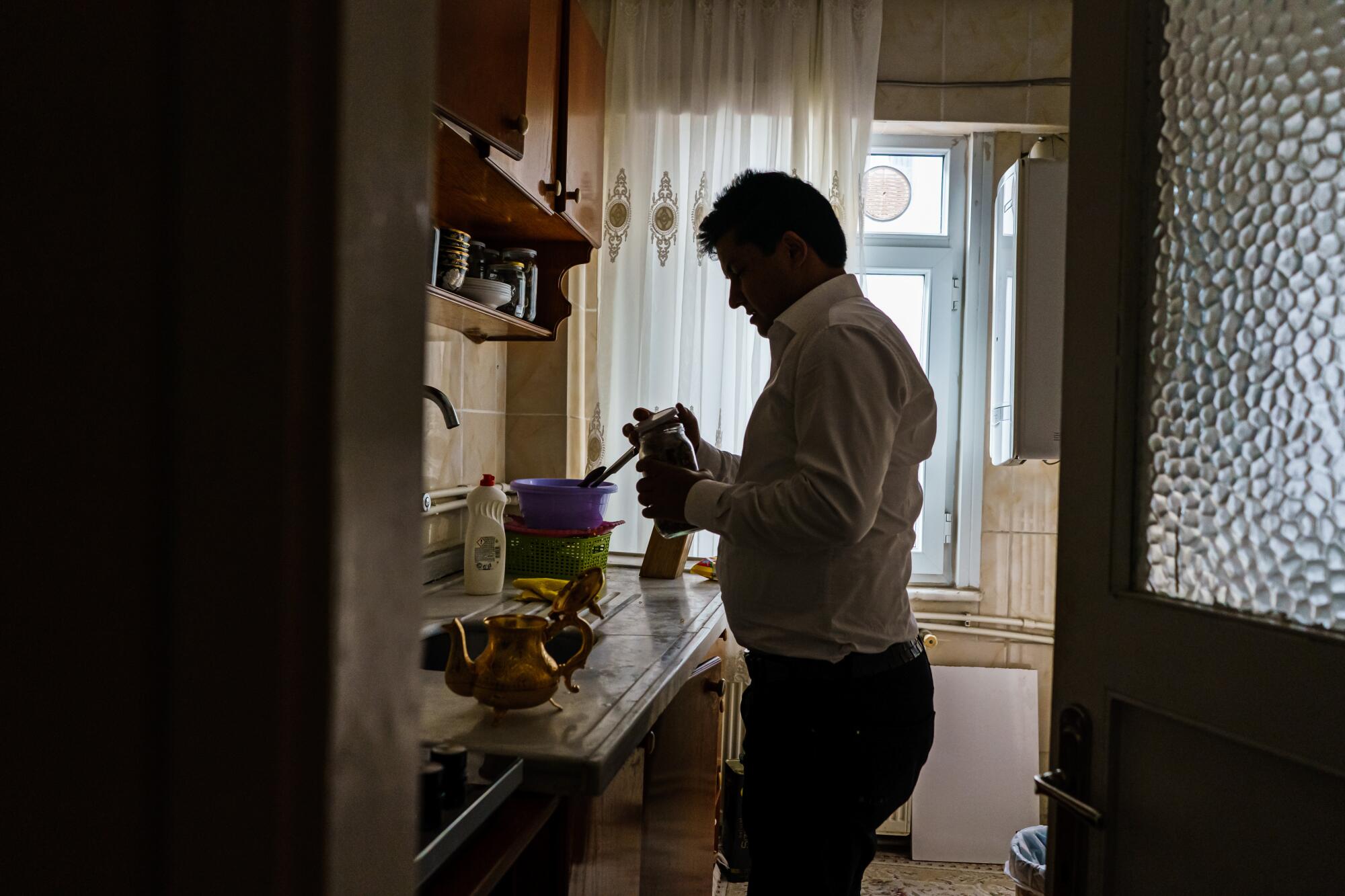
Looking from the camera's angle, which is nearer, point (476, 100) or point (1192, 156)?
point (1192, 156)

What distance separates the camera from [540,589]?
186 centimetres

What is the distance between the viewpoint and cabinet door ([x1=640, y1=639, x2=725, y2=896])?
1.55 meters

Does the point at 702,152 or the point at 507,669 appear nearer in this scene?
the point at 507,669

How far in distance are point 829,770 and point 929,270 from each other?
6.84 ft

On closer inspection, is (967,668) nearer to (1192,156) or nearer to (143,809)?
(1192,156)

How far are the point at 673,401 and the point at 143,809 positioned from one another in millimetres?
2600

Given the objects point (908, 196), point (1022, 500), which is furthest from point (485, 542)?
point (908, 196)

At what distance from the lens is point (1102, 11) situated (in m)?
0.93

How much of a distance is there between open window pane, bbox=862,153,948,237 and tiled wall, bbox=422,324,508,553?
1.35 m

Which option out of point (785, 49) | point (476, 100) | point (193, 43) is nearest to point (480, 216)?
point (476, 100)

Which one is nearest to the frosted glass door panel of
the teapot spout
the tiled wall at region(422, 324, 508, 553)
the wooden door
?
the wooden door

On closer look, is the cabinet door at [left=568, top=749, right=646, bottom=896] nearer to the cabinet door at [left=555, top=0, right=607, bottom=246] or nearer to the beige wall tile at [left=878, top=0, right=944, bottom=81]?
the cabinet door at [left=555, top=0, right=607, bottom=246]

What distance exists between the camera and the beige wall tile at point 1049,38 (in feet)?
9.36

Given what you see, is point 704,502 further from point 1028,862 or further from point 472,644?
point 1028,862
